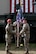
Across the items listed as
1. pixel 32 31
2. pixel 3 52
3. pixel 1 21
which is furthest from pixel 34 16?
pixel 3 52

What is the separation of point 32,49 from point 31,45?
1.12 metres

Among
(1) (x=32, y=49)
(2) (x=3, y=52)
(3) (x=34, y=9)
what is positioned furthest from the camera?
(3) (x=34, y=9)

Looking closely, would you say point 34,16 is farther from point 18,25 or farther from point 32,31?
point 18,25

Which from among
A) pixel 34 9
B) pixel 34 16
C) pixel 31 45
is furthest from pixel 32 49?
pixel 34 9

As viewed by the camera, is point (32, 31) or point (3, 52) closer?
point (3, 52)

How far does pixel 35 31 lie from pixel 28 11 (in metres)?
2.08

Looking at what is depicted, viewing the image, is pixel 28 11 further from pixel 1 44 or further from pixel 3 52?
pixel 3 52

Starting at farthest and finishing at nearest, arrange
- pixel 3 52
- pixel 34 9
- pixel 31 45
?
pixel 34 9
pixel 31 45
pixel 3 52

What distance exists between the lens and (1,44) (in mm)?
13078

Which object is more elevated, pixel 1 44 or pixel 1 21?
pixel 1 21

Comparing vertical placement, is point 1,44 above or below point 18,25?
below

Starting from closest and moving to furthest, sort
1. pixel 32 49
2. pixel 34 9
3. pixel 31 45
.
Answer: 1. pixel 32 49
2. pixel 31 45
3. pixel 34 9

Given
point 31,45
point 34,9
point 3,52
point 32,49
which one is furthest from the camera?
point 34,9

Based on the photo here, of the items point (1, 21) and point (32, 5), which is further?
point (32, 5)
